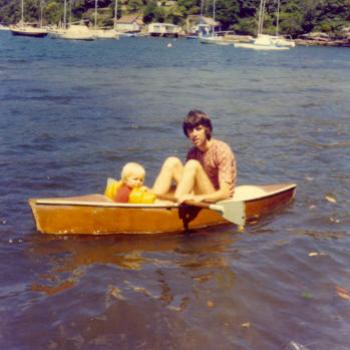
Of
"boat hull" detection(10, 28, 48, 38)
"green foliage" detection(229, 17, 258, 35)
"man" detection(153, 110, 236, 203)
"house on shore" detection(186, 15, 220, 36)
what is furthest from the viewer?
"house on shore" detection(186, 15, 220, 36)

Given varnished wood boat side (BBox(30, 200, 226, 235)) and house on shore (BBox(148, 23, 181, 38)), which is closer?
varnished wood boat side (BBox(30, 200, 226, 235))

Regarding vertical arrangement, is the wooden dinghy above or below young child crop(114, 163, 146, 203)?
below

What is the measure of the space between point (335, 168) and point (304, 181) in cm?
132

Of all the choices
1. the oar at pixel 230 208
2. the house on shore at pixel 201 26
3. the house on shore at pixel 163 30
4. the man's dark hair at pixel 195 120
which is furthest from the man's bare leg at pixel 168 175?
the house on shore at pixel 163 30

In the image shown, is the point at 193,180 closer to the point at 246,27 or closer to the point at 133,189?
the point at 133,189

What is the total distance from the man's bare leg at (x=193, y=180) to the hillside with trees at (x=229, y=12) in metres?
107

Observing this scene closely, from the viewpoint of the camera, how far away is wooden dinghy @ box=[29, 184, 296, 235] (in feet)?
22.0

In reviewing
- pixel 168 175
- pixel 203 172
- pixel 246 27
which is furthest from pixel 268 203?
pixel 246 27

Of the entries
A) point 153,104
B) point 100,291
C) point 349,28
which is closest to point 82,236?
point 100,291

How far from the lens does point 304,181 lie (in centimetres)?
1027

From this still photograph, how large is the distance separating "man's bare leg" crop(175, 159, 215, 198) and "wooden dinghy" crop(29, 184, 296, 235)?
22 cm

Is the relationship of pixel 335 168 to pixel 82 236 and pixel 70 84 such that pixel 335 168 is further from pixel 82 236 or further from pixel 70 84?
pixel 70 84

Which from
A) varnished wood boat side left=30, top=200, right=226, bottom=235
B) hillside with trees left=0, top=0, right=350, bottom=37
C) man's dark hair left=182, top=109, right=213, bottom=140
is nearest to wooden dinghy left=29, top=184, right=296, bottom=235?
varnished wood boat side left=30, top=200, right=226, bottom=235

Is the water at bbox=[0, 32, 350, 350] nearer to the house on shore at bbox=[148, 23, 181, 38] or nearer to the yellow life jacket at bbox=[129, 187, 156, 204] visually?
the yellow life jacket at bbox=[129, 187, 156, 204]
